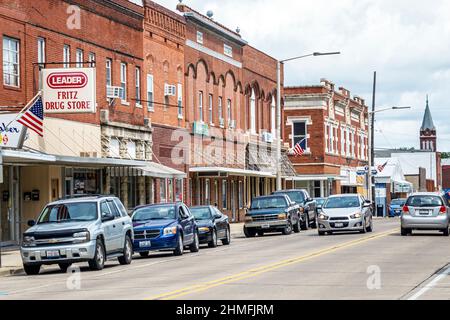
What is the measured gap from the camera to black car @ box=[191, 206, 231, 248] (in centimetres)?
3562

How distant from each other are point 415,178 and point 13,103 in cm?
11312

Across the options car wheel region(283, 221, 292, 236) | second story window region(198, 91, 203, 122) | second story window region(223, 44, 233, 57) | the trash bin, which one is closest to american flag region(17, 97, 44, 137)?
car wheel region(283, 221, 292, 236)

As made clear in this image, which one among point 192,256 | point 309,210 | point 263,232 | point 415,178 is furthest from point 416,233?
point 415,178

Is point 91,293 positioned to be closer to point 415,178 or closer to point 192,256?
point 192,256

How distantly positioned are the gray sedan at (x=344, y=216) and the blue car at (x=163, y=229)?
385 inches

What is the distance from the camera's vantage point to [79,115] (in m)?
41.1

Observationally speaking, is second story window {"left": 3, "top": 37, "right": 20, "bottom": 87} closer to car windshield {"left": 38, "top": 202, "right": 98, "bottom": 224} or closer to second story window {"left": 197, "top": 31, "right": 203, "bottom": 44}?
car windshield {"left": 38, "top": 202, "right": 98, "bottom": 224}

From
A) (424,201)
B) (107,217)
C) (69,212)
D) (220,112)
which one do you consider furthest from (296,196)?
(69,212)

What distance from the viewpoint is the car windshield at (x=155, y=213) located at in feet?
105

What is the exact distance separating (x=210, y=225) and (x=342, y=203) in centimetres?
867

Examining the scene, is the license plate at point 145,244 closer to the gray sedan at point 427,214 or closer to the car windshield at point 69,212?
the car windshield at point 69,212

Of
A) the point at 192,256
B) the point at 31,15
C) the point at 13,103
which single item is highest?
the point at 31,15

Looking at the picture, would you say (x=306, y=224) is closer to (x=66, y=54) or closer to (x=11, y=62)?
(x=66, y=54)

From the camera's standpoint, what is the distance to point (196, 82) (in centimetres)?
5641
